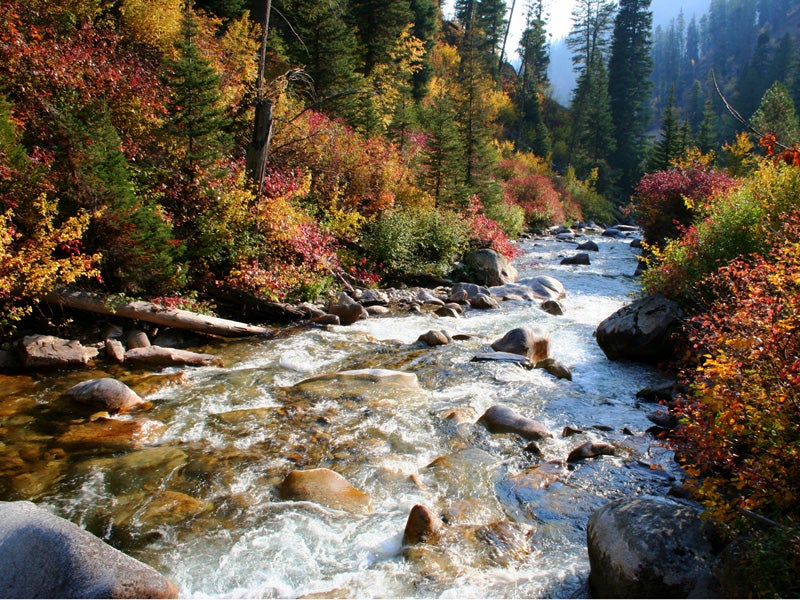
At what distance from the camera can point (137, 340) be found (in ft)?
27.1

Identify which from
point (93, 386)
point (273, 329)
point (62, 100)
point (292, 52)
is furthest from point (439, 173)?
point (93, 386)

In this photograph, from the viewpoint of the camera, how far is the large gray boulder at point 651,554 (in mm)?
3342

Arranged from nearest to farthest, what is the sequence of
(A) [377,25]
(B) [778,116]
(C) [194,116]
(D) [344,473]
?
(D) [344,473], (C) [194,116], (A) [377,25], (B) [778,116]

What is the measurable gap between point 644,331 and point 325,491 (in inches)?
264

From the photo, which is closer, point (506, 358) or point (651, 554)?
point (651, 554)

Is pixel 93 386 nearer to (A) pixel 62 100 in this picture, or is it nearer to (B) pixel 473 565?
(B) pixel 473 565

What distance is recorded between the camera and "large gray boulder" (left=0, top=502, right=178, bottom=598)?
3074 millimetres

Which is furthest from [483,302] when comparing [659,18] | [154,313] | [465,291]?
[659,18]

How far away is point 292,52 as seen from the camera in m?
21.8

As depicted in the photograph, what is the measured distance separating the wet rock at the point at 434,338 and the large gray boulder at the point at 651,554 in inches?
236

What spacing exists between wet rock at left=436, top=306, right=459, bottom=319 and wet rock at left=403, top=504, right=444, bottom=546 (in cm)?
786

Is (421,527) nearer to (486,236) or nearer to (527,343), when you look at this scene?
(527,343)

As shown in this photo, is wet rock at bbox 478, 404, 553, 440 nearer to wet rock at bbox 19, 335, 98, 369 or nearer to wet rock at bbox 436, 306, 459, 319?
wet rock at bbox 436, 306, 459, 319

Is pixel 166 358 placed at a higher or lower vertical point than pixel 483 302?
lower
